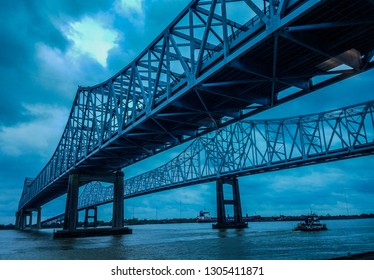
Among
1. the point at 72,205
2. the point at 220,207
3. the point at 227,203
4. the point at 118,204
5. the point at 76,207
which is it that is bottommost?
the point at 76,207

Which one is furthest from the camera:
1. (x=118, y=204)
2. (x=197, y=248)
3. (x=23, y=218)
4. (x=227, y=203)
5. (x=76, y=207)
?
(x=23, y=218)

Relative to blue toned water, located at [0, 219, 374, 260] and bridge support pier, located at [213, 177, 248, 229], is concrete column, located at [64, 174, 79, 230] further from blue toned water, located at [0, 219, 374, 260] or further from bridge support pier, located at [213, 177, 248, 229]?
bridge support pier, located at [213, 177, 248, 229]

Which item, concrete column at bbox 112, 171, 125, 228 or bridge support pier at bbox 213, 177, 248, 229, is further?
bridge support pier at bbox 213, 177, 248, 229

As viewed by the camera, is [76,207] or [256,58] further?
[76,207]

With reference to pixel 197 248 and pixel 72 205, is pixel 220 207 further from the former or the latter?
pixel 197 248

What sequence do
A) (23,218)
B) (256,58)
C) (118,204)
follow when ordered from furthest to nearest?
1. (23,218)
2. (118,204)
3. (256,58)

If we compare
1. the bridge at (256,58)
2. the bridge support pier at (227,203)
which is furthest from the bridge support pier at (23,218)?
the bridge at (256,58)

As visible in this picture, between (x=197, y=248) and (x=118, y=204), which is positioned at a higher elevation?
(x=118, y=204)

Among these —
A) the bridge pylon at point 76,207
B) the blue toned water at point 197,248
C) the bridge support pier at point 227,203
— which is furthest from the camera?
the bridge support pier at point 227,203

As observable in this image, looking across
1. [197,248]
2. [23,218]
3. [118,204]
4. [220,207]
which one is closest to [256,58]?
[197,248]

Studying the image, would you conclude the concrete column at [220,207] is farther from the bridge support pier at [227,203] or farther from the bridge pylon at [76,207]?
the bridge pylon at [76,207]

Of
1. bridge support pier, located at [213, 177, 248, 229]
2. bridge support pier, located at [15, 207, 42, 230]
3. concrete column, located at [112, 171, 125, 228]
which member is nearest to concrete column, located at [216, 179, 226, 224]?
bridge support pier, located at [213, 177, 248, 229]
